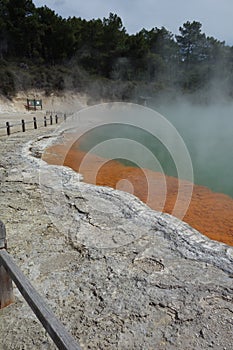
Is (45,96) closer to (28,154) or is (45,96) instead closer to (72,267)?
(28,154)

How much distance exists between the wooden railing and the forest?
73.0 feet

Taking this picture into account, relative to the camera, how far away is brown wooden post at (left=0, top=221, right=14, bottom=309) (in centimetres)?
188

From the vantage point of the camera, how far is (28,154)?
7.95m

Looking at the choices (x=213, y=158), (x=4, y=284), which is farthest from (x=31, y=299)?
(x=213, y=158)

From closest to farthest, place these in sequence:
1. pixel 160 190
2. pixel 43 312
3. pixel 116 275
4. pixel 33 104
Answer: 1. pixel 43 312
2. pixel 116 275
3. pixel 160 190
4. pixel 33 104

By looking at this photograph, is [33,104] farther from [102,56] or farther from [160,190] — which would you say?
[160,190]

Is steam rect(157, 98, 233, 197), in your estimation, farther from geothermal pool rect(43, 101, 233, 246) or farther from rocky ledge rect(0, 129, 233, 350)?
rocky ledge rect(0, 129, 233, 350)

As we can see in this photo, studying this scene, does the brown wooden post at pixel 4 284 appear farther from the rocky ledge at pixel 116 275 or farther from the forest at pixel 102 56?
the forest at pixel 102 56

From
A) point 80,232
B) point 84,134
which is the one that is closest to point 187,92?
point 84,134

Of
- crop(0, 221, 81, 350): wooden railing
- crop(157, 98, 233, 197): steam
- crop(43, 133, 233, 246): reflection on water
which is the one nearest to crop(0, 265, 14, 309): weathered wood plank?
crop(0, 221, 81, 350): wooden railing

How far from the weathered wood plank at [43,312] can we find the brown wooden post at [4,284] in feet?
0.27

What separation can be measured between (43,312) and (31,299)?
143mm

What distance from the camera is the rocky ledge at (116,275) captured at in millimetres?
1951

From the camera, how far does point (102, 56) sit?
3116 centimetres
